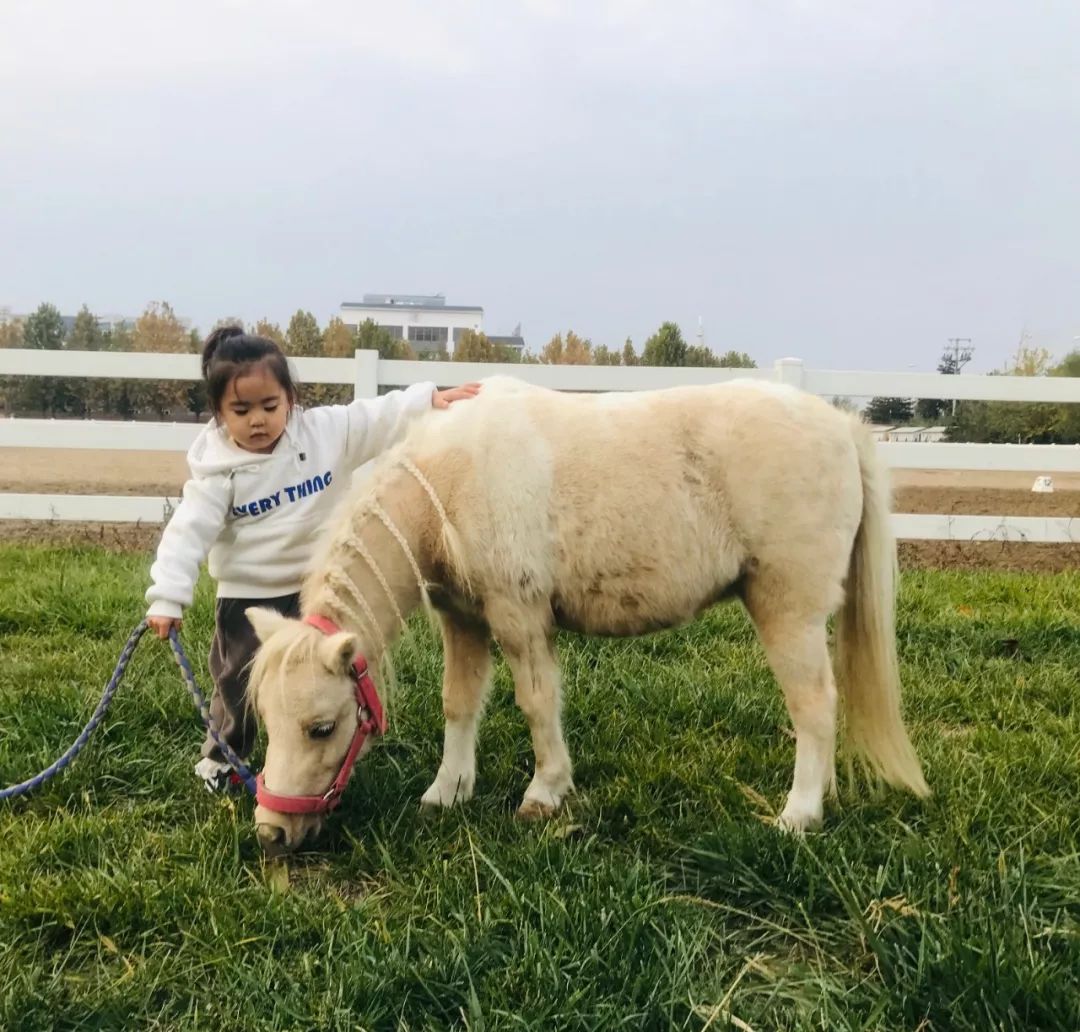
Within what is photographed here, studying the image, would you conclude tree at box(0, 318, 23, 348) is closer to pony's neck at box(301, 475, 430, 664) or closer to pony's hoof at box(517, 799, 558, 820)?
pony's neck at box(301, 475, 430, 664)

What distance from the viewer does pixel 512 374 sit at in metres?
7.30

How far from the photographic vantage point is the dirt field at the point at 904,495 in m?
7.48

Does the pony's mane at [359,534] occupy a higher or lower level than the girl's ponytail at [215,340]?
lower

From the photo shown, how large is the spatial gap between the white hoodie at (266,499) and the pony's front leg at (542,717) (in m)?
0.85

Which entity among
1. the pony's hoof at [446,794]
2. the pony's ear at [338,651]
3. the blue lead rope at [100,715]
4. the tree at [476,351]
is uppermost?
the tree at [476,351]

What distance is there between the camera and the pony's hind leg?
117 inches

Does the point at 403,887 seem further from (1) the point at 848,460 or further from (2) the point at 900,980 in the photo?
(1) the point at 848,460

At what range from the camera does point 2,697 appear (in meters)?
3.82

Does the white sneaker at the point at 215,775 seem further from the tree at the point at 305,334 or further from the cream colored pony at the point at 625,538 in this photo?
the tree at the point at 305,334

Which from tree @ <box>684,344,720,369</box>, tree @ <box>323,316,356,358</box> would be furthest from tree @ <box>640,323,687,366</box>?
tree @ <box>323,316,356,358</box>

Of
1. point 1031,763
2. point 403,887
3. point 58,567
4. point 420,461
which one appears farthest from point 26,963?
point 58,567

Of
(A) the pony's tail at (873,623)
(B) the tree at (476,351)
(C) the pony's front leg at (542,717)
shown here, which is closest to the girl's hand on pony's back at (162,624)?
(C) the pony's front leg at (542,717)

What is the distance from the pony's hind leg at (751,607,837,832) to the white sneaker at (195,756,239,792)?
2011mm

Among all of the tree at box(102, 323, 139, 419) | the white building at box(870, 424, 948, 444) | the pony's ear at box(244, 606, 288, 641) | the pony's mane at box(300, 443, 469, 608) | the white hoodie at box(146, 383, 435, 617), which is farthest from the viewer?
the tree at box(102, 323, 139, 419)
